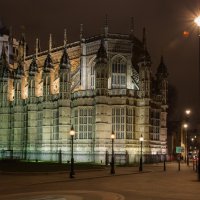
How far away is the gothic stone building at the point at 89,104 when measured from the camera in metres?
56.5

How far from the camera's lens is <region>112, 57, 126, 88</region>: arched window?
61.0 m

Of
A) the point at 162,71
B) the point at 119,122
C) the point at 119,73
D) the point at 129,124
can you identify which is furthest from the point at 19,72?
the point at 162,71

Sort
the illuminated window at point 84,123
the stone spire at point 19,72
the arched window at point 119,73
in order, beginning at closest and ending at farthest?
the illuminated window at point 84,123 → the arched window at point 119,73 → the stone spire at point 19,72

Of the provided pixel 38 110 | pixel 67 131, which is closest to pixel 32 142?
pixel 38 110

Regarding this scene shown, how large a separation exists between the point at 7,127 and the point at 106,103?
2209cm

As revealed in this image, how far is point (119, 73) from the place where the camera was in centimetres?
6153

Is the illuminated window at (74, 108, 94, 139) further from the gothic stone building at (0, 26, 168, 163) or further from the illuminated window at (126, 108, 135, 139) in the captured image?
the illuminated window at (126, 108, 135, 139)

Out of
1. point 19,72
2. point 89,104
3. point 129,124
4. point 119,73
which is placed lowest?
point 129,124

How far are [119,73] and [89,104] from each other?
23.6 feet

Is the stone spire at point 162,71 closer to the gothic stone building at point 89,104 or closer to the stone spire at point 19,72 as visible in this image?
the gothic stone building at point 89,104

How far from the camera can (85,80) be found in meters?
63.2

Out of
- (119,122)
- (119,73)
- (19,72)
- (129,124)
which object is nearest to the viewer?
(119,122)

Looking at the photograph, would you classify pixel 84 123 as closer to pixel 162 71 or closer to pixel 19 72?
pixel 162 71

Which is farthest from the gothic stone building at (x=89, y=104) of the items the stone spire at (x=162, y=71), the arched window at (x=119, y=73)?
the stone spire at (x=162, y=71)
